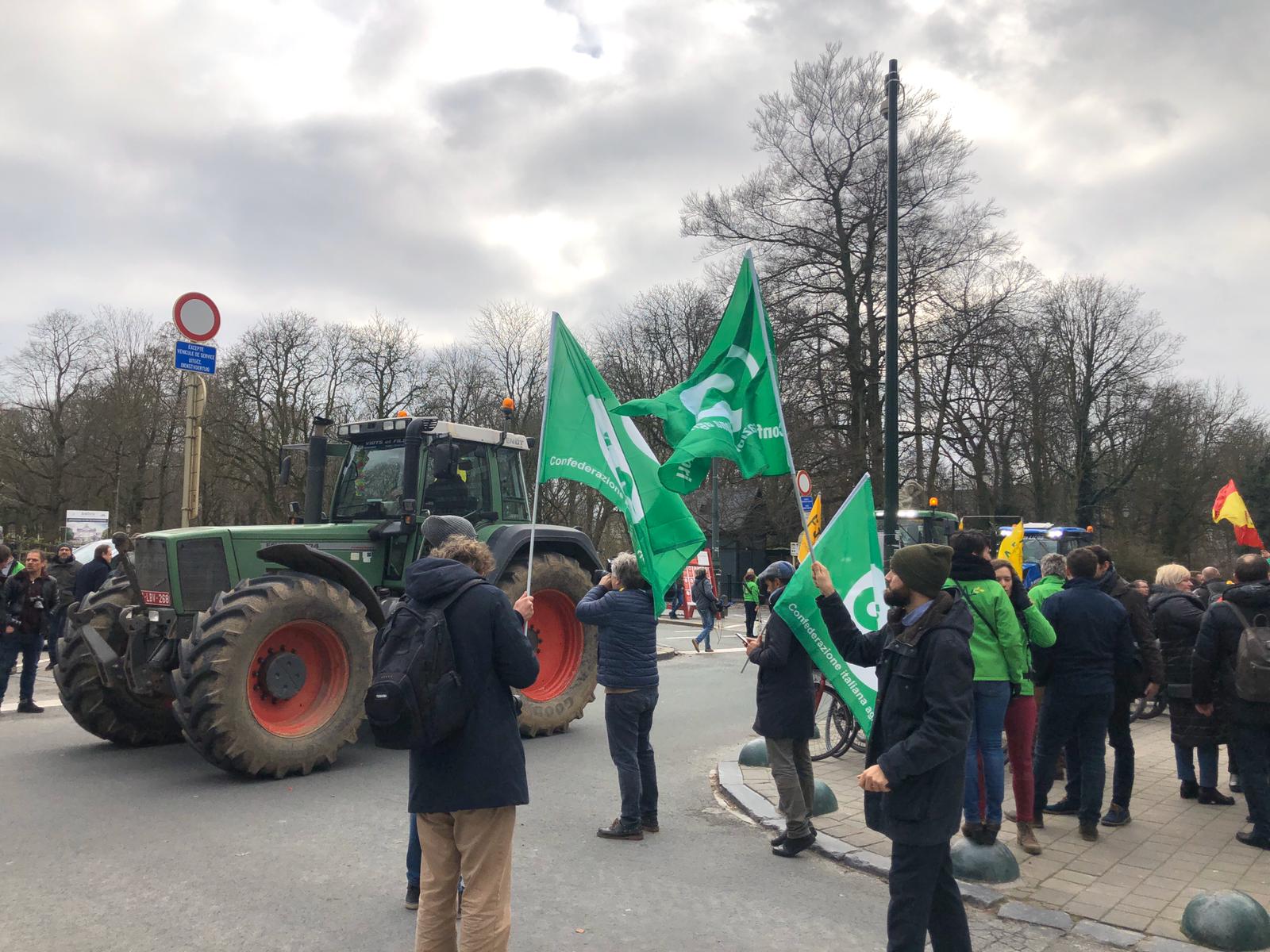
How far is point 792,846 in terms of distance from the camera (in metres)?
5.66

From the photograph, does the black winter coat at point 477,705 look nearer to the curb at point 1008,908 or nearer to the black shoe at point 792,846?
the curb at point 1008,908

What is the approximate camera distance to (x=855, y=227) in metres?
27.1

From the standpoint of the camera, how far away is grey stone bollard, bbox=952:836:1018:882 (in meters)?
5.18

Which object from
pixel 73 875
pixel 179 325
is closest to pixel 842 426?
pixel 179 325

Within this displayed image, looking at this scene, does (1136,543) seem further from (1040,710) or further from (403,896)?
(403,896)

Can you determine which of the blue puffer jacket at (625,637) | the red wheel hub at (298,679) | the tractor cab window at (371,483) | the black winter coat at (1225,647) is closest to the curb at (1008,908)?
the blue puffer jacket at (625,637)

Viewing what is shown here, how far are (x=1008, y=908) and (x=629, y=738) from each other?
2.27 m

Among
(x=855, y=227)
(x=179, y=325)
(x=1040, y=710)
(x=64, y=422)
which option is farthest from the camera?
(x=64, y=422)

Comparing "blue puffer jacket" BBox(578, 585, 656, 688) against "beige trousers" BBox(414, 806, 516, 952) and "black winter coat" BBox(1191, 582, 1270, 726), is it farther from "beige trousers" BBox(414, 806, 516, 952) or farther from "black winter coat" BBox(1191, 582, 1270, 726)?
"black winter coat" BBox(1191, 582, 1270, 726)

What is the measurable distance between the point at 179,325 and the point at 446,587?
7.58 metres

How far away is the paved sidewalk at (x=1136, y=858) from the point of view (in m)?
4.86

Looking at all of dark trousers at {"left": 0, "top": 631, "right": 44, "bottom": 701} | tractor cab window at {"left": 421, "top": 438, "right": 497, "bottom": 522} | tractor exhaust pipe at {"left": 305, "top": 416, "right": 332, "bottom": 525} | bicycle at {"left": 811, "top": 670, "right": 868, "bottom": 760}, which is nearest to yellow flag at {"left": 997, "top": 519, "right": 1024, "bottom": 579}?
bicycle at {"left": 811, "top": 670, "right": 868, "bottom": 760}

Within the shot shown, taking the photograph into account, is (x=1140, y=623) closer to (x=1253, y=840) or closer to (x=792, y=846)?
(x=1253, y=840)

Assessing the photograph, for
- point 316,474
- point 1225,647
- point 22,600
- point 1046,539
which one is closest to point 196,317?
point 316,474
